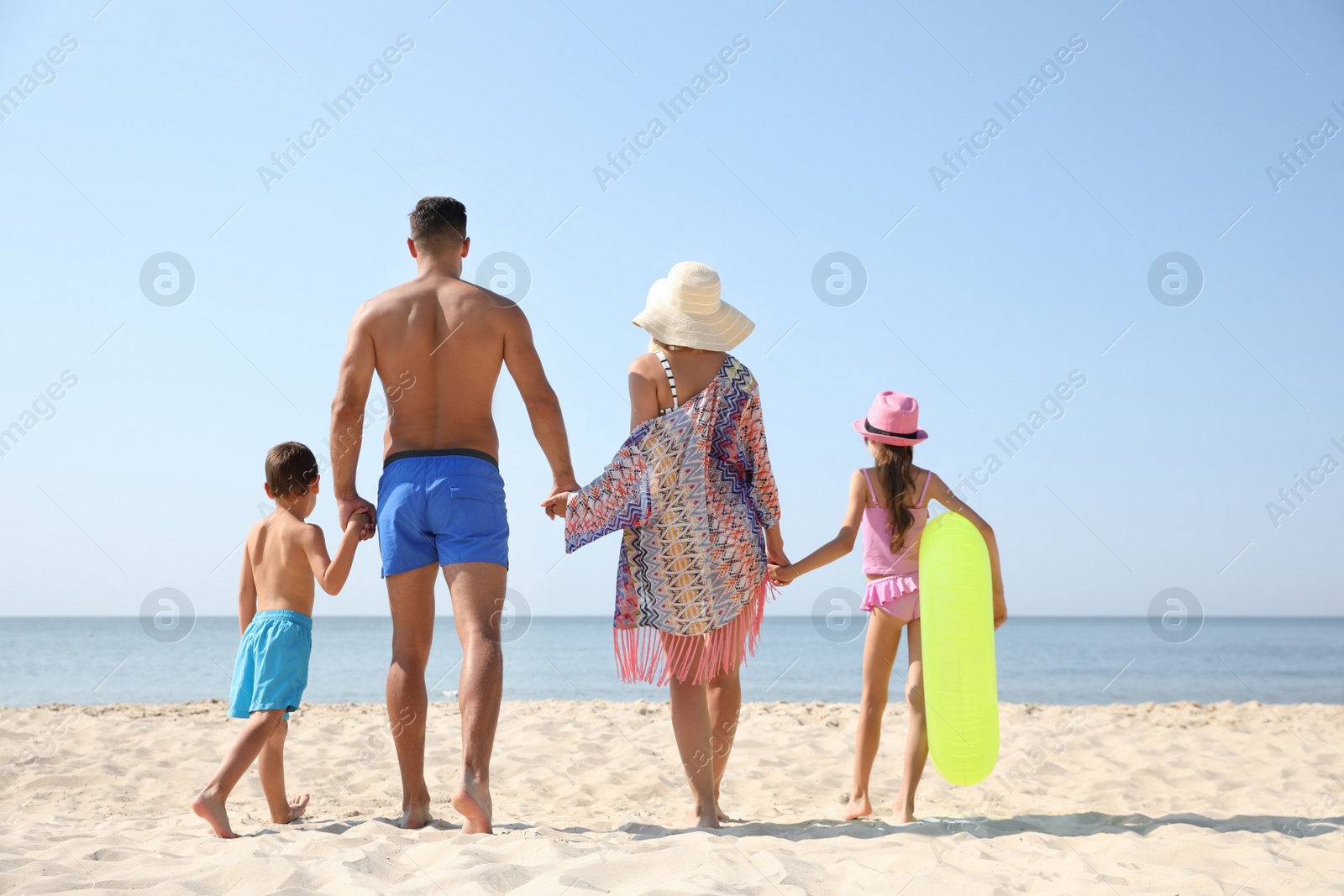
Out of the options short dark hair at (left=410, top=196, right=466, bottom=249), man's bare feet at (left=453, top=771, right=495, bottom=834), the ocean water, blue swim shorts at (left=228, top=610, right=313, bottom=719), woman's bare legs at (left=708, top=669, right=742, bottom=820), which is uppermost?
short dark hair at (left=410, top=196, right=466, bottom=249)

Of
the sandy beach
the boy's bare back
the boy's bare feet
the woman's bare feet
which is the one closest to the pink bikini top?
the sandy beach

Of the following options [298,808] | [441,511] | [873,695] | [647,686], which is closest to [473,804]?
[441,511]

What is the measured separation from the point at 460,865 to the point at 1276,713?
26.1 feet

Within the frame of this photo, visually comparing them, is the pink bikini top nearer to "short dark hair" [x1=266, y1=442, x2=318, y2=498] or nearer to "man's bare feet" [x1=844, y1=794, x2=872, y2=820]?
"man's bare feet" [x1=844, y1=794, x2=872, y2=820]

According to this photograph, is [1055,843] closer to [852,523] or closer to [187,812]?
[852,523]

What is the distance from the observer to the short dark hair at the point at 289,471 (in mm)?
3621

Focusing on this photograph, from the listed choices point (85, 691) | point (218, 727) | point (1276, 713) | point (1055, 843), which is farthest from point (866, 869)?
point (85, 691)

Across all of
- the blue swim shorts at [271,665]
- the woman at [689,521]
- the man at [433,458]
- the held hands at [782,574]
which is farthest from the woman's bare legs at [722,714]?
the blue swim shorts at [271,665]

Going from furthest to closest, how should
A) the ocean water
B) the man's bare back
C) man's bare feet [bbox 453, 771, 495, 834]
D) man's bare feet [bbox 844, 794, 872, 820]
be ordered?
the ocean water < man's bare feet [bbox 844, 794, 872, 820] < the man's bare back < man's bare feet [bbox 453, 771, 495, 834]

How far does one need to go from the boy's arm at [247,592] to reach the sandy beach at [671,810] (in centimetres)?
82

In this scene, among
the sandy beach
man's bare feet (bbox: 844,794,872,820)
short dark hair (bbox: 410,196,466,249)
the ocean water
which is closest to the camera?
the sandy beach

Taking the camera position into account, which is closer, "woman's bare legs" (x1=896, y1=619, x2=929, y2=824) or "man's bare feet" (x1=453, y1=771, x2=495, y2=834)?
"man's bare feet" (x1=453, y1=771, x2=495, y2=834)

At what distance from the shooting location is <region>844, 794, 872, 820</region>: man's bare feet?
12.3 feet

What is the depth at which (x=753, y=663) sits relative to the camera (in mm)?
24625
